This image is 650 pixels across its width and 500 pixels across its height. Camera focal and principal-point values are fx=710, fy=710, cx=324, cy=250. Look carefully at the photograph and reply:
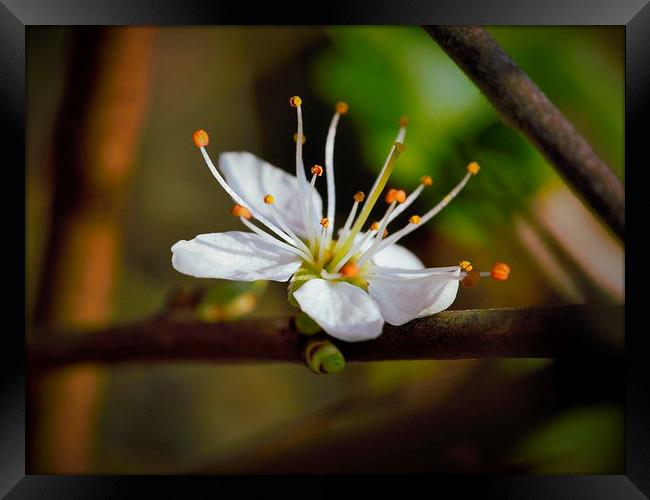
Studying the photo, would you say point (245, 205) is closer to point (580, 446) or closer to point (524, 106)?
point (524, 106)

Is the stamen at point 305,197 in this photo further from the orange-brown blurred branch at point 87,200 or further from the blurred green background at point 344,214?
the orange-brown blurred branch at point 87,200

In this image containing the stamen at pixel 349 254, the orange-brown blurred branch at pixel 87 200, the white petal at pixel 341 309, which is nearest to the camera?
the white petal at pixel 341 309

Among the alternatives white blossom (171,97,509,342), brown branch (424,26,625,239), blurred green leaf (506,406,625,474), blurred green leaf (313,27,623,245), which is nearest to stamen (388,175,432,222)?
white blossom (171,97,509,342)

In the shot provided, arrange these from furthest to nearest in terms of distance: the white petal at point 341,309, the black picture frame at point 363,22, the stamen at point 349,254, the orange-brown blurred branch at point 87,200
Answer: the orange-brown blurred branch at point 87,200, the black picture frame at point 363,22, the stamen at point 349,254, the white petal at point 341,309

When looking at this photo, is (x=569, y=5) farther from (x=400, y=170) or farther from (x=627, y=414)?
(x=627, y=414)

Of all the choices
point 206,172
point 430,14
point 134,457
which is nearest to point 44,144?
point 206,172

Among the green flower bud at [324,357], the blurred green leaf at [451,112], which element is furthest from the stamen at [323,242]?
the blurred green leaf at [451,112]
